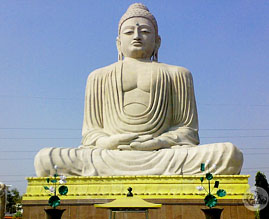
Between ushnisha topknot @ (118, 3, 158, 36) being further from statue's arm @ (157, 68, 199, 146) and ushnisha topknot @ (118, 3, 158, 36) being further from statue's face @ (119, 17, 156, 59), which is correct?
statue's arm @ (157, 68, 199, 146)

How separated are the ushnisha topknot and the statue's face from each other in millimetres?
123

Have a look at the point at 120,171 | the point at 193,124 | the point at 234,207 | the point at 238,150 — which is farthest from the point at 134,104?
the point at 234,207

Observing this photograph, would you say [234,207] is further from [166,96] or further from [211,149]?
[166,96]

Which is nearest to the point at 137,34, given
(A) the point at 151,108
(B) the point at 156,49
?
(B) the point at 156,49

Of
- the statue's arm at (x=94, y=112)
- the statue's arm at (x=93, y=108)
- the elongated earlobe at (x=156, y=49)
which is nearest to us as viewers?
the statue's arm at (x=94, y=112)

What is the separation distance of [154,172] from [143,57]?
3702mm

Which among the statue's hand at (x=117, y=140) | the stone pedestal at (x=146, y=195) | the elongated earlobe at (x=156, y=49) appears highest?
the elongated earlobe at (x=156, y=49)

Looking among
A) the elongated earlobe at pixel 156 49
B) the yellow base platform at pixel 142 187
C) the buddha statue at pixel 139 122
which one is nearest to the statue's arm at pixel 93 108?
the buddha statue at pixel 139 122

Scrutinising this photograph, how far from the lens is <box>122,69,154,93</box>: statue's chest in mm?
9172

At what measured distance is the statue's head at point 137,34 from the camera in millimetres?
9711

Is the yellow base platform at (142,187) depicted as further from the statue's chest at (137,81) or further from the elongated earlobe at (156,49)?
the elongated earlobe at (156,49)

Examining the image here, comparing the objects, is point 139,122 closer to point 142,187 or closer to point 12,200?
point 142,187

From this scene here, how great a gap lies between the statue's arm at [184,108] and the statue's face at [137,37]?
1.07 m

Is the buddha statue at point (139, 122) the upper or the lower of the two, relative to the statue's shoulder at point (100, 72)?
lower
